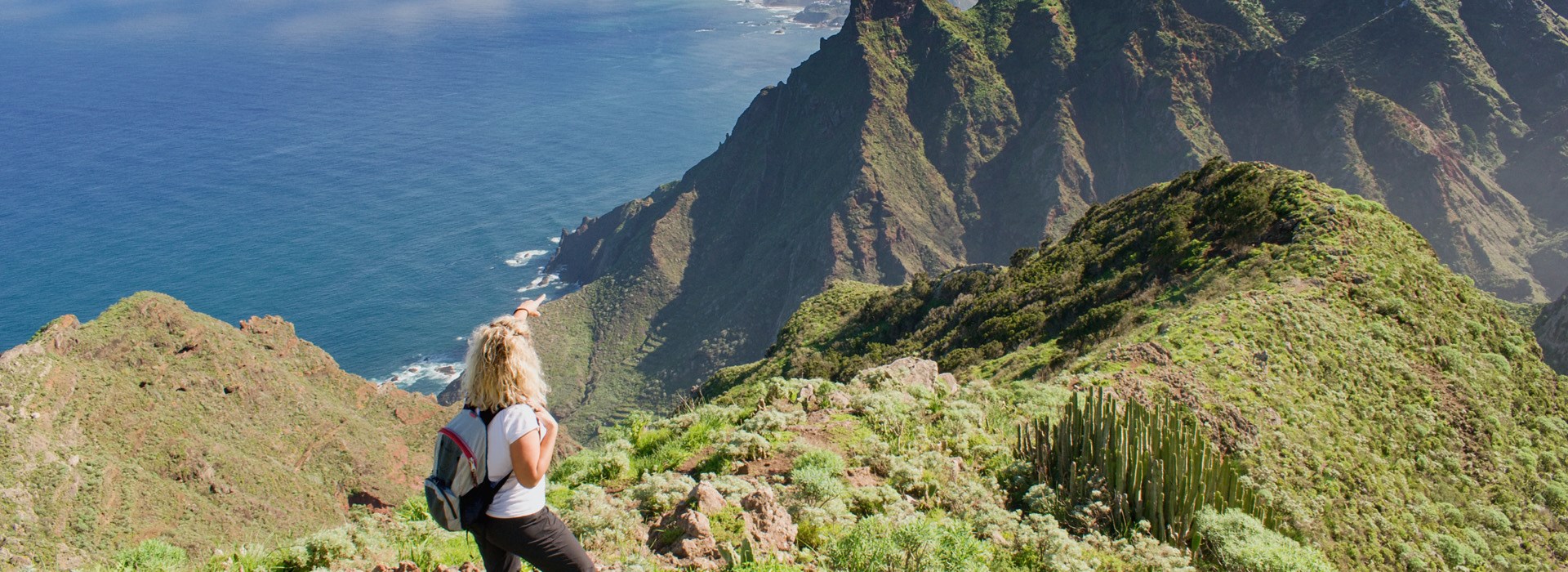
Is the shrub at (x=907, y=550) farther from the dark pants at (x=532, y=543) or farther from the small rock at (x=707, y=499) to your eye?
the dark pants at (x=532, y=543)

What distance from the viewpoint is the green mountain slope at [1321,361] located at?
17.7 metres

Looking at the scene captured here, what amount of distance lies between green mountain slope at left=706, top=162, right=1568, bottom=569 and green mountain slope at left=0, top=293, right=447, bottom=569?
34.5 meters

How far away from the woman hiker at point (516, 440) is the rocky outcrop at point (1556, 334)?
3053 inches

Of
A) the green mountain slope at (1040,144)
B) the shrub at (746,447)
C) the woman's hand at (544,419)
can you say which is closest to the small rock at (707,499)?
the shrub at (746,447)

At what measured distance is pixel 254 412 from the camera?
5431cm

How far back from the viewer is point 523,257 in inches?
6102

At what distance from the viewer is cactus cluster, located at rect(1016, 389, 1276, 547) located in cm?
1248

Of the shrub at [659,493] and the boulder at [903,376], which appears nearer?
the shrub at [659,493]

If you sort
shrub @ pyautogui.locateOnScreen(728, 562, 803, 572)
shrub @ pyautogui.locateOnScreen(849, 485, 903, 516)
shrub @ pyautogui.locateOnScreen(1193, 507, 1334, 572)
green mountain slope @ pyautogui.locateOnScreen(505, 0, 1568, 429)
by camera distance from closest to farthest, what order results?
1. shrub @ pyautogui.locateOnScreen(728, 562, 803, 572)
2. shrub @ pyautogui.locateOnScreen(1193, 507, 1334, 572)
3. shrub @ pyautogui.locateOnScreen(849, 485, 903, 516)
4. green mountain slope @ pyautogui.locateOnScreen(505, 0, 1568, 429)

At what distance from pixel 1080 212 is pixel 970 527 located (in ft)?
387

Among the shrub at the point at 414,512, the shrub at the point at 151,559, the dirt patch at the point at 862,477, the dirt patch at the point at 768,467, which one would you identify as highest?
the dirt patch at the point at 862,477

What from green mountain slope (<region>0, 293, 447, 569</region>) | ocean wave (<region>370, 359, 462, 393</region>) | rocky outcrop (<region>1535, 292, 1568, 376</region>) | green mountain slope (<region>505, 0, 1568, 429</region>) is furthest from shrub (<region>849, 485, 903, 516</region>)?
ocean wave (<region>370, 359, 462, 393</region>)

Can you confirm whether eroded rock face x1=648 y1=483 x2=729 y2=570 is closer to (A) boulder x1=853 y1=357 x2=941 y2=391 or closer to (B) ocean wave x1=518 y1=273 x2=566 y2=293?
(A) boulder x1=853 y1=357 x2=941 y2=391

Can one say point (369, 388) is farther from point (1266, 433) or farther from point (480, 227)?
point (480, 227)
